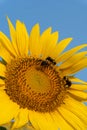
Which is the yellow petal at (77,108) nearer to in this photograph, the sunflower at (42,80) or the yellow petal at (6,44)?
the sunflower at (42,80)

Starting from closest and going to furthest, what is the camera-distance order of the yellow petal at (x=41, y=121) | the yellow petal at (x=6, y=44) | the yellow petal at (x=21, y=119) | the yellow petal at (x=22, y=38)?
1. the yellow petal at (x=21, y=119)
2. the yellow petal at (x=41, y=121)
3. the yellow petal at (x=6, y=44)
4. the yellow petal at (x=22, y=38)

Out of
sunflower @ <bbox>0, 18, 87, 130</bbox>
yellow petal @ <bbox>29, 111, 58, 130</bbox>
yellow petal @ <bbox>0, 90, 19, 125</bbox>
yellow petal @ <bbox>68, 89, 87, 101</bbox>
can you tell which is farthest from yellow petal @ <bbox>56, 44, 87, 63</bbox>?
yellow petal @ <bbox>0, 90, 19, 125</bbox>

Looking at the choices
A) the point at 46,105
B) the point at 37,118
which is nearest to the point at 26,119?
the point at 37,118

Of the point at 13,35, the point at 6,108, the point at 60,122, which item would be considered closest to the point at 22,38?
the point at 13,35

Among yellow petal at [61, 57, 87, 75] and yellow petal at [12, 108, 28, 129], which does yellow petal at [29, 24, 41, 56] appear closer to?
yellow petal at [61, 57, 87, 75]

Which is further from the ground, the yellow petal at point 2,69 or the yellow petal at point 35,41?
the yellow petal at point 35,41

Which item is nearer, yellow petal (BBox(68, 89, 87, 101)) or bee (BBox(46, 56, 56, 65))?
yellow petal (BBox(68, 89, 87, 101))

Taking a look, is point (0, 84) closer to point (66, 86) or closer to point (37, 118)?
point (37, 118)

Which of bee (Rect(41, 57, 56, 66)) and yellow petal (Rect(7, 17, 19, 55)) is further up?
yellow petal (Rect(7, 17, 19, 55))

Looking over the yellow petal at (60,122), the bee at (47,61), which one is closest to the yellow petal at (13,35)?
the bee at (47,61)
